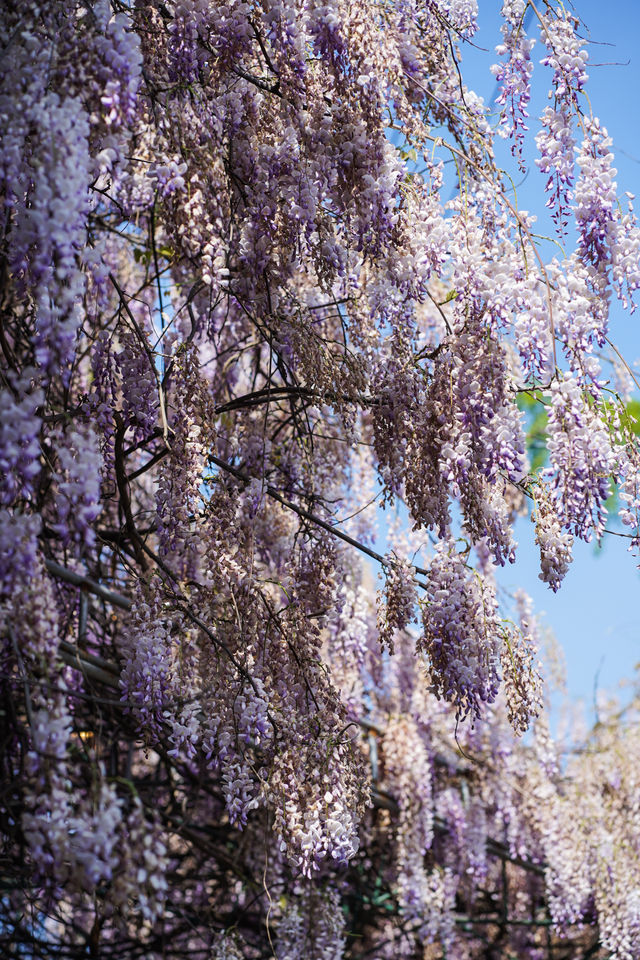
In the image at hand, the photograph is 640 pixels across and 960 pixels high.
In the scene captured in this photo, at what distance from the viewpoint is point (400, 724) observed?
17.5 feet

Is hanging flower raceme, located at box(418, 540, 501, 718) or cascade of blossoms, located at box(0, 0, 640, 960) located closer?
cascade of blossoms, located at box(0, 0, 640, 960)

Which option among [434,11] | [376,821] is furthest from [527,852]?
[434,11]

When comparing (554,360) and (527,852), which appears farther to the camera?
(527,852)

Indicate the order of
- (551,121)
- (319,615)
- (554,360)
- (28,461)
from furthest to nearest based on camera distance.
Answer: (319,615)
(551,121)
(554,360)
(28,461)

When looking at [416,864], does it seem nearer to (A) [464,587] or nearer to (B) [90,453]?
(A) [464,587]

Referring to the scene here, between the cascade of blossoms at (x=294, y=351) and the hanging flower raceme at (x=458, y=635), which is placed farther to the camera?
the hanging flower raceme at (x=458, y=635)

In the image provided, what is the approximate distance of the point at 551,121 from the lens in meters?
2.55

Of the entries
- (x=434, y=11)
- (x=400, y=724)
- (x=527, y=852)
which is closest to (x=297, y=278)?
(x=434, y=11)

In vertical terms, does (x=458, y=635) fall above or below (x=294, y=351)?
below

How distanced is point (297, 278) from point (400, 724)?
2631mm

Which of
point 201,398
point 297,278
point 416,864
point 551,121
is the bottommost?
point 416,864

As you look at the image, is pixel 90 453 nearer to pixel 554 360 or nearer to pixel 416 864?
pixel 554 360

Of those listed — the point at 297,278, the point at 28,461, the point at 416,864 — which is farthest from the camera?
the point at 416,864

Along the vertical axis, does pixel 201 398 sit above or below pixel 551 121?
below
